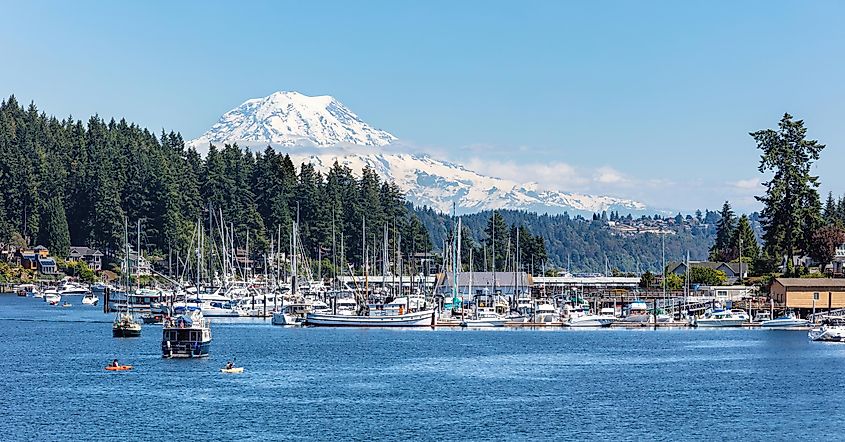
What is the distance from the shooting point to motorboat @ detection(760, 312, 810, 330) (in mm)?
120125

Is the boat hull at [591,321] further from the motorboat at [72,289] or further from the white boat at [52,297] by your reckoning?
the motorboat at [72,289]

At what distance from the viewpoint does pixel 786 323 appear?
120 meters

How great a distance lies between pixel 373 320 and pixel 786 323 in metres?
38.2

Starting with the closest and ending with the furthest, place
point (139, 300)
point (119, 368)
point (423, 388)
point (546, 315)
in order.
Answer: point (423, 388) → point (119, 368) → point (546, 315) → point (139, 300)

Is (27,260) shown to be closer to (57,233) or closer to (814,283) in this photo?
(57,233)

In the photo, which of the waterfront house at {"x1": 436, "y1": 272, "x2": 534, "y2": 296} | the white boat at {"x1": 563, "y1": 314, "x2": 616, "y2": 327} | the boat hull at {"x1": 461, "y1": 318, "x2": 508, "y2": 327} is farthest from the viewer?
the waterfront house at {"x1": 436, "y1": 272, "x2": 534, "y2": 296}

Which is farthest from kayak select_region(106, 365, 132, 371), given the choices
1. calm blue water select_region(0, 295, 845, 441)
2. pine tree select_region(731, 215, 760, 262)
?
pine tree select_region(731, 215, 760, 262)

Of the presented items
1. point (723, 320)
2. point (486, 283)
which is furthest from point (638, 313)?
point (486, 283)

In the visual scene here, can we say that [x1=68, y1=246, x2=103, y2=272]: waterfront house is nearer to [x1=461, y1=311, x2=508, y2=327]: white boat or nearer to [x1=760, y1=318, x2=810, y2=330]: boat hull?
[x1=461, y1=311, x2=508, y2=327]: white boat

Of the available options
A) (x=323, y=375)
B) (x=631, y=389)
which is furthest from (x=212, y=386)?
(x=631, y=389)

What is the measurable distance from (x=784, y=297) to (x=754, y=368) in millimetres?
46656

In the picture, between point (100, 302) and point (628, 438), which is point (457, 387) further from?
point (100, 302)

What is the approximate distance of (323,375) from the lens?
76375 millimetres

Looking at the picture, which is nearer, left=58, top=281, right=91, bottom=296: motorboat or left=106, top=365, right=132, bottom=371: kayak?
left=106, top=365, right=132, bottom=371: kayak
